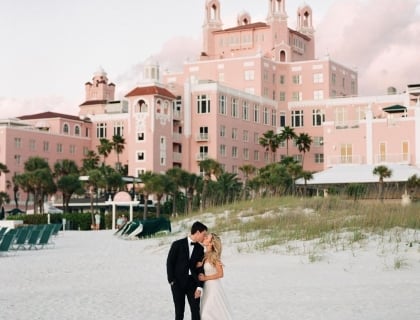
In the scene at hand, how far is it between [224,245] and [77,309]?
11281 millimetres

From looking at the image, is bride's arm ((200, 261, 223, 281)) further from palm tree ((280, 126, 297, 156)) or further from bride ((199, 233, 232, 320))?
palm tree ((280, 126, 297, 156))

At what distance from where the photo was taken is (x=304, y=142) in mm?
90938

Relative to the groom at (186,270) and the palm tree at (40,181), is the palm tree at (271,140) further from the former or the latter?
the groom at (186,270)

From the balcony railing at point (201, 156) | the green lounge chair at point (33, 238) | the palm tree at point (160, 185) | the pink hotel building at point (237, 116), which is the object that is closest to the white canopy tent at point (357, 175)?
the pink hotel building at point (237, 116)

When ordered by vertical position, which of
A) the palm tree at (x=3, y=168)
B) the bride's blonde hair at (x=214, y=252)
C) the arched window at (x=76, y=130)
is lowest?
the bride's blonde hair at (x=214, y=252)

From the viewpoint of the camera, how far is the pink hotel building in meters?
74.4

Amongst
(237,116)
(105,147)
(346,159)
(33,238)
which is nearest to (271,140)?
(237,116)

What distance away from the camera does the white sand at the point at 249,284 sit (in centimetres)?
1253

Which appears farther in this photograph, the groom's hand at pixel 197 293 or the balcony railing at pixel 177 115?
the balcony railing at pixel 177 115

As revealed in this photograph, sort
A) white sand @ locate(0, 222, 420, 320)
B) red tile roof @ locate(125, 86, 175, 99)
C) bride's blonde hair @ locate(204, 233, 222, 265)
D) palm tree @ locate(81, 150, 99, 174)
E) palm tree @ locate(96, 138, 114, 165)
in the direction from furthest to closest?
palm tree @ locate(96, 138, 114, 165) → palm tree @ locate(81, 150, 99, 174) → red tile roof @ locate(125, 86, 175, 99) → white sand @ locate(0, 222, 420, 320) → bride's blonde hair @ locate(204, 233, 222, 265)

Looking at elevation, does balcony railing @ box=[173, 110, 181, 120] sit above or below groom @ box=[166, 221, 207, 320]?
above

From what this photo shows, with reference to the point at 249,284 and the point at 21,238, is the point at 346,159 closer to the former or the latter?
the point at 21,238

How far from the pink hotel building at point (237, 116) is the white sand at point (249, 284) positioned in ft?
168

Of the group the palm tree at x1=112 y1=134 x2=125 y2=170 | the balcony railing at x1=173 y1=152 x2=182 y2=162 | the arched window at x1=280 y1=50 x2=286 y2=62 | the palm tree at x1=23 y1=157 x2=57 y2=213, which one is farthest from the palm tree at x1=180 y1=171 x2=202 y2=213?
the arched window at x1=280 y1=50 x2=286 y2=62
